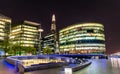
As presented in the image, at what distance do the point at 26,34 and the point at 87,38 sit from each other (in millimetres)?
56002

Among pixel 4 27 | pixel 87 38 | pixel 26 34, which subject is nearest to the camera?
pixel 4 27

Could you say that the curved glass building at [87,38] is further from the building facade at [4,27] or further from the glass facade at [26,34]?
the building facade at [4,27]

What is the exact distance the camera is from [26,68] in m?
25.5

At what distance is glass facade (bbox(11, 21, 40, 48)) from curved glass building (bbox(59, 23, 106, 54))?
36.1 meters

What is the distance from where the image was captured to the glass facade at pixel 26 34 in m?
159

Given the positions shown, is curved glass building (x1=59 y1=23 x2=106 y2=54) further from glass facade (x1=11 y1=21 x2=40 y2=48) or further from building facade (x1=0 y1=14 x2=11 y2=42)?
building facade (x1=0 y1=14 x2=11 y2=42)

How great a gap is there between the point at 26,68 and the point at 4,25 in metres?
120

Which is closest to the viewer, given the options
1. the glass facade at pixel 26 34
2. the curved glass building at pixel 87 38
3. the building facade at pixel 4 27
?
the building facade at pixel 4 27

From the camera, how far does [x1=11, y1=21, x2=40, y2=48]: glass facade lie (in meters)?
159

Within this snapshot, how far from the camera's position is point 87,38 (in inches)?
6166

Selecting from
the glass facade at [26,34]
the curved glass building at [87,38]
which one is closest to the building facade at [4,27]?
the glass facade at [26,34]

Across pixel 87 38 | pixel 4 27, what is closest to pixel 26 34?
pixel 4 27

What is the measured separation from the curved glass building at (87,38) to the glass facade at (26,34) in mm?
36122

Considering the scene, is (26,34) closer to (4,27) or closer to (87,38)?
(4,27)
